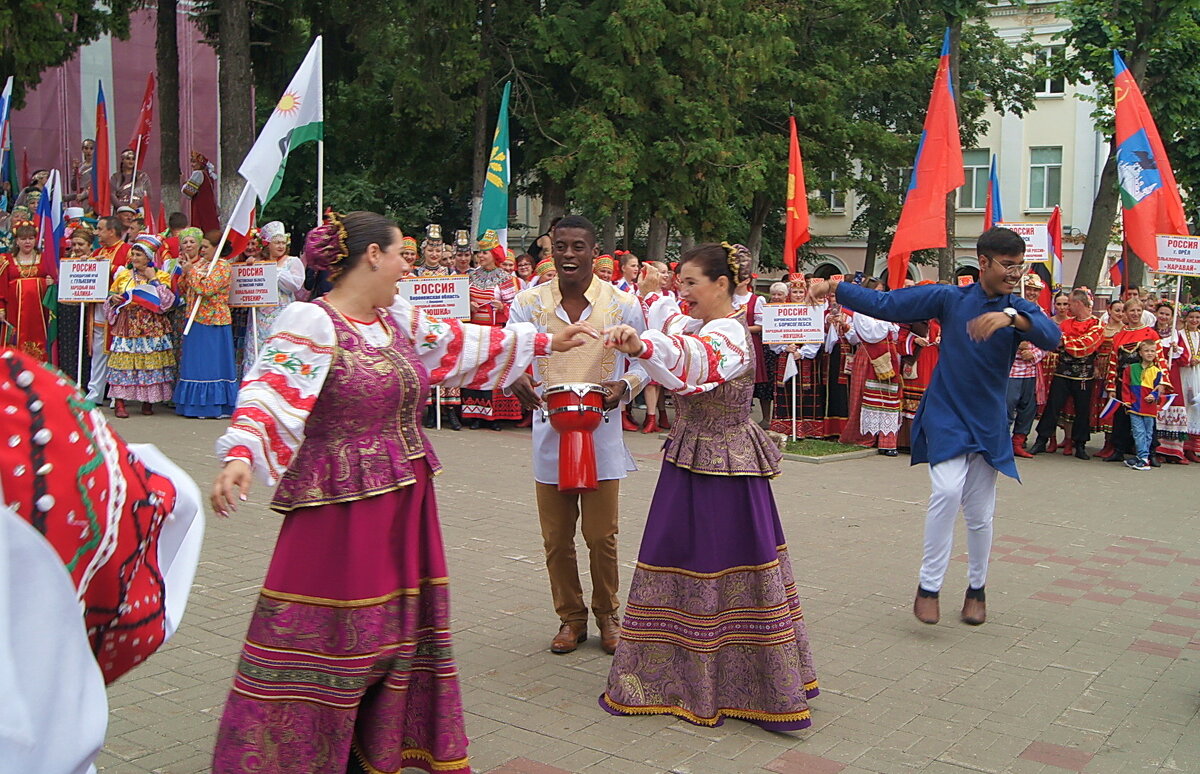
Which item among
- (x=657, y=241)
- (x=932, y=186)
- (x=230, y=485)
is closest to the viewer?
(x=230, y=485)

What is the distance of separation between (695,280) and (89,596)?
10.2ft

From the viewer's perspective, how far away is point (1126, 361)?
43.6 feet

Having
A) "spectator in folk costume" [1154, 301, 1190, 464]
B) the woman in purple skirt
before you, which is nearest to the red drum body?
the woman in purple skirt

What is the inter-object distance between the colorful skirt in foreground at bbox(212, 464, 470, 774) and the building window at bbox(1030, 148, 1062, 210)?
40.3 m

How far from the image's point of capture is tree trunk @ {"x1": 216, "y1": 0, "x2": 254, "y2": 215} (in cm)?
1698

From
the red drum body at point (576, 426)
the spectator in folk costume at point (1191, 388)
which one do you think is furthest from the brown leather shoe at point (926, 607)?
the spectator in folk costume at point (1191, 388)

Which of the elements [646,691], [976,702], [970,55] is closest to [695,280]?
[646,691]

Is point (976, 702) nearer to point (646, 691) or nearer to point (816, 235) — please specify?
point (646, 691)

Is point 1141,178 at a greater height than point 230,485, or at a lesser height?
greater

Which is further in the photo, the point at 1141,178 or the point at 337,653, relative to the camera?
the point at 1141,178

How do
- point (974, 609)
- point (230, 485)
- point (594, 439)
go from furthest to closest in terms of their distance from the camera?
point (974, 609), point (594, 439), point (230, 485)

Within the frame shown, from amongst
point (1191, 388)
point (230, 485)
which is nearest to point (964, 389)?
point (230, 485)

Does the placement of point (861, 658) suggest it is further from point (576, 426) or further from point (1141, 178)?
point (1141, 178)

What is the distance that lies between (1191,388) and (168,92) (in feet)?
49.8
